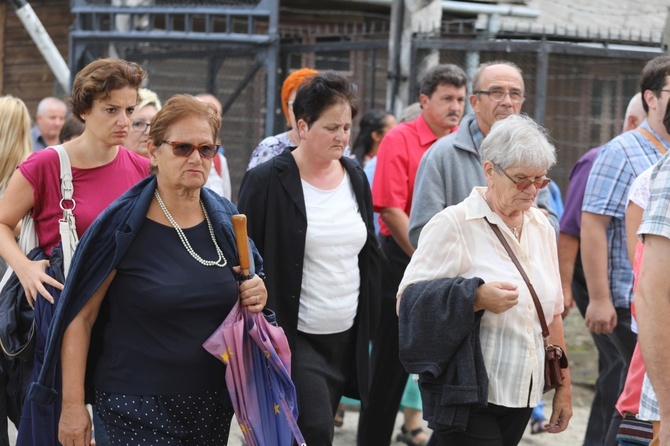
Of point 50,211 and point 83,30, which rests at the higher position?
point 83,30

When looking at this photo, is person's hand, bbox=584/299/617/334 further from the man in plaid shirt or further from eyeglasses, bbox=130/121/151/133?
eyeglasses, bbox=130/121/151/133

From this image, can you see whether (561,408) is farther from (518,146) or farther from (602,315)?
(602,315)

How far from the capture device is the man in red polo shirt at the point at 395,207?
6.04 metres

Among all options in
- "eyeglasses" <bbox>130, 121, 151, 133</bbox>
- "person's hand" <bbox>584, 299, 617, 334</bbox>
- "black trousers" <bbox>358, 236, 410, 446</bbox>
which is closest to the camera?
"person's hand" <bbox>584, 299, 617, 334</bbox>

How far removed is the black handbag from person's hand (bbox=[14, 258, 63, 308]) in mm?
113

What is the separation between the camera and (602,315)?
5625mm

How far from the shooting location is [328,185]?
5.03 metres

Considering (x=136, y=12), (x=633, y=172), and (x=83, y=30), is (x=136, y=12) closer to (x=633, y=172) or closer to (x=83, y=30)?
(x=83, y=30)

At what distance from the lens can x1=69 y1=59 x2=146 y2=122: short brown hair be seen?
4598mm

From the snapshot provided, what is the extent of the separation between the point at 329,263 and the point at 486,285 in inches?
42.9

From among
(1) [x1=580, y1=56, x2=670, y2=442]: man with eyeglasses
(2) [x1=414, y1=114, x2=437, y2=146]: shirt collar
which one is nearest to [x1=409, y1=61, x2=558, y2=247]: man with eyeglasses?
(1) [x1=580, y1=56, x2=670, y2=442]: man with eyeglasses

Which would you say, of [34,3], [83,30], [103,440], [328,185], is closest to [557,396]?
[328,185]

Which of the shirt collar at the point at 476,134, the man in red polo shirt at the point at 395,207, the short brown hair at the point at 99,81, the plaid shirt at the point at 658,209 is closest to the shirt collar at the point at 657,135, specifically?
the shirt collar at the point at 476,134

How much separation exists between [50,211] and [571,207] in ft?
9.90
